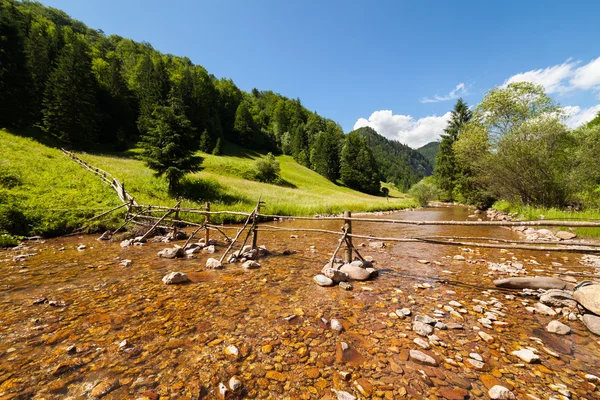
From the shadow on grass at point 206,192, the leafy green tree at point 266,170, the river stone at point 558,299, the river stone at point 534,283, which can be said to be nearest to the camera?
the river stone at point 558,299

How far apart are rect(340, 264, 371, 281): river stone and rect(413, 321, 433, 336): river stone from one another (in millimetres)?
2472

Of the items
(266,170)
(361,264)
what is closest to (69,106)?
(266,170)

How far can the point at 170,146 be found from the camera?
2102cm

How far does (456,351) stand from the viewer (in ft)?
12.5

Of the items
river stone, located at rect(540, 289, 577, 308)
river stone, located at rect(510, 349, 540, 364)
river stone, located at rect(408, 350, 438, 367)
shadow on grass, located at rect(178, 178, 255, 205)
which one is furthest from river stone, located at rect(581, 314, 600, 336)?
shadow on grass, located at rect(178, 178, 255, 205)

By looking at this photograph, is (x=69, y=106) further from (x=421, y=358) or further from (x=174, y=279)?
(x=421, y=358)

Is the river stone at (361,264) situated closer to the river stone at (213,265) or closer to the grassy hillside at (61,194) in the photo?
the river stone at (213,265)

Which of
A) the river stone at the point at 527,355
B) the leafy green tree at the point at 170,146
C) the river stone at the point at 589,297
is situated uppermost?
the leafy green tree at the point at 170,146

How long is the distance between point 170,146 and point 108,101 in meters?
46.5

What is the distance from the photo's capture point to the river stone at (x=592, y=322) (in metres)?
4.22

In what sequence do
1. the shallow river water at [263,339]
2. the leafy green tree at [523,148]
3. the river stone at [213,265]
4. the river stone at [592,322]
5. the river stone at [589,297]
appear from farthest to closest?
the leafy green tree at [523,148] < the river stone at [213,265] < the river stone at [589,297] < the river stone at [592,322] < the shallow river water at [263,339]

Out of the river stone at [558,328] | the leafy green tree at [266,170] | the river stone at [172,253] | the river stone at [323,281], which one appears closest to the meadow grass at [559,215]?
the river stone at [558,328]

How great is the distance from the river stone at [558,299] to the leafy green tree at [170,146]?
23.5 meters

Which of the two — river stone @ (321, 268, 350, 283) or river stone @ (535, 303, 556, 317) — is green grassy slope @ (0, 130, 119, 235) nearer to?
river stone @ (321, 268, 350, 283)
